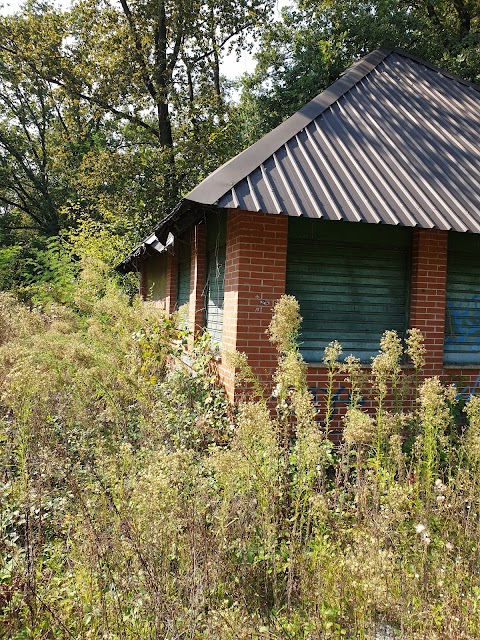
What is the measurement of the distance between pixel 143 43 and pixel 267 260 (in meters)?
13.8

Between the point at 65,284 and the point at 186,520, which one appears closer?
the point at 186,520

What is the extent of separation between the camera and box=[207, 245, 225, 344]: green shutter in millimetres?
6488

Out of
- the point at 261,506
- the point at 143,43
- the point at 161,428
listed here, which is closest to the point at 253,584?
the point at 261,506

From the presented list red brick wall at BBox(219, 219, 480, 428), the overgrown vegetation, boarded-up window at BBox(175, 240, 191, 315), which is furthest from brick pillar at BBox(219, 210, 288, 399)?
boarded-up window at BBox(175, 240, 191, 315)

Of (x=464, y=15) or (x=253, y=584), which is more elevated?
(x=464, y=15)

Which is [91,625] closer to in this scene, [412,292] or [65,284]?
[412,292]

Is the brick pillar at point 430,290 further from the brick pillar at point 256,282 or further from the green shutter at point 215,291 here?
the green shutter at point 215,291

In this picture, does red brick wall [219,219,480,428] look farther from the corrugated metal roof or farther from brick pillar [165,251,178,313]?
brick pillar [165,251,178,313]

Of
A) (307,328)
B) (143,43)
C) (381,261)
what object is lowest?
(307,328)

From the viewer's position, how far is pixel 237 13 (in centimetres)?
1645

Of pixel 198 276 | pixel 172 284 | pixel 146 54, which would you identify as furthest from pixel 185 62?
pixel 198 276

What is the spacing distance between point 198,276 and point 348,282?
2275mm

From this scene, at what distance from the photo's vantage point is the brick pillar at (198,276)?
7180mm

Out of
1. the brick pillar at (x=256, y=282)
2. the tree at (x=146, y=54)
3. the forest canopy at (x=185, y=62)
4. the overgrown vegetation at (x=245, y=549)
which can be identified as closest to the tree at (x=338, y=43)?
the forest canopy at (x=185, y=62)
